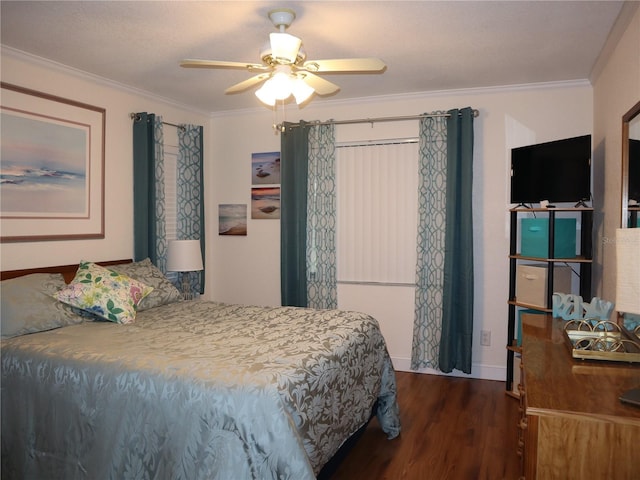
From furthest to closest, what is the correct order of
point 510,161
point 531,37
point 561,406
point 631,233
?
point 510,161 < point 531,37 < point 561,406 < point 631,233

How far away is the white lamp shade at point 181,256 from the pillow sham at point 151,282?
34 centimetres

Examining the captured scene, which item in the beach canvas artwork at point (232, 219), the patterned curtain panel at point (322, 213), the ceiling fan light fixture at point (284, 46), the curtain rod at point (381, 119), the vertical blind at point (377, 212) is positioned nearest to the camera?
the ceiling fan light fixture at point (284, 46)

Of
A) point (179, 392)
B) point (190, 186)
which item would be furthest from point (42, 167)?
point (179, 392)

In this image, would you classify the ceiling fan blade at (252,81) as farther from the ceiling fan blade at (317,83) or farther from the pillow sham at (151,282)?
the pillow sham at (151,282)

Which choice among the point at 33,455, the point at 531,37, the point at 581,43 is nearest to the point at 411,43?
the point at 531,37

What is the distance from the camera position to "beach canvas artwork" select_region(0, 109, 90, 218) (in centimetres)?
313

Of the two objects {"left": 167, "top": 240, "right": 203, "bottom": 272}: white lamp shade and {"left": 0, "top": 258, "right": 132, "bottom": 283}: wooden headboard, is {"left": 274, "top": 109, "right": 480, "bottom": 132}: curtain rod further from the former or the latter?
{"left": 0, "top": 258, "right": 132, "bottom": 283}: wooden headboard

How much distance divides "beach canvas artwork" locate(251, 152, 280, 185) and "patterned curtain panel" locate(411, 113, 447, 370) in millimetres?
1546

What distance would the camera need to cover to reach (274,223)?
194 inches

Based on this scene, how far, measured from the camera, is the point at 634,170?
95.3 inches

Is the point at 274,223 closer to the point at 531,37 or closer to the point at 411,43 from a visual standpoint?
the point at 411,43

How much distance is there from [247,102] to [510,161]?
103 inches

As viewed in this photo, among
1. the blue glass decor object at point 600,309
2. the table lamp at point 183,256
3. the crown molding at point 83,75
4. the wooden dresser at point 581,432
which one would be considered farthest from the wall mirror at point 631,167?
the crown molding at point 83,75

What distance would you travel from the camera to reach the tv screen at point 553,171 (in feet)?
10.7
